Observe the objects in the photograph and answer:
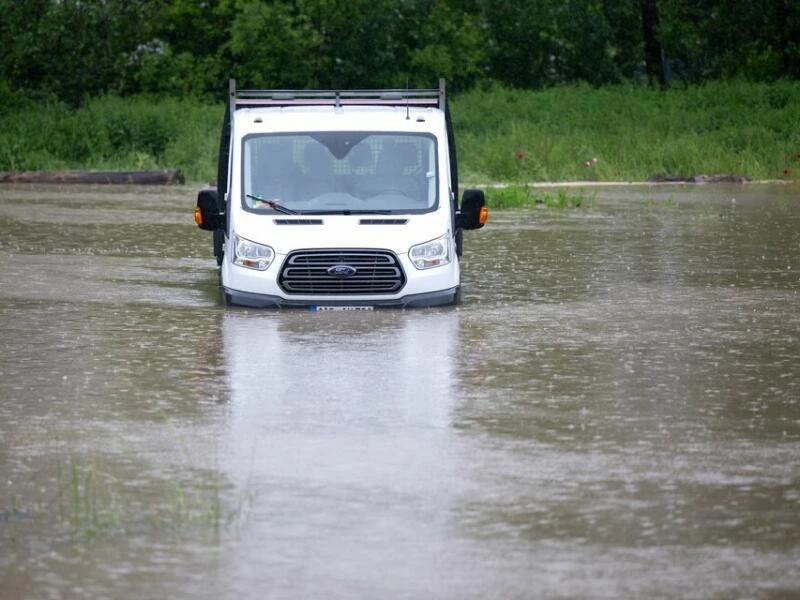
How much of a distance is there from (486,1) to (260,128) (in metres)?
58.9

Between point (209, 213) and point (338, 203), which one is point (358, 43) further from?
point (338, 203)

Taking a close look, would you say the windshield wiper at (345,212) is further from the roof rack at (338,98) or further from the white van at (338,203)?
the roof rack at (338,98)

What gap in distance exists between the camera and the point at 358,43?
6881 cm

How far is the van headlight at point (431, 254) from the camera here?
1745 cm

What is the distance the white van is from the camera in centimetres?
1730

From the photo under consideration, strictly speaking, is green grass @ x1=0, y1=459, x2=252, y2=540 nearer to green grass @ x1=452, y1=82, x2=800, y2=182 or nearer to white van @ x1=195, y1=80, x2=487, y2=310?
white van @ x1=195, y1=80, x2=487, y2=310

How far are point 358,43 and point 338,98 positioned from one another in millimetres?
49958

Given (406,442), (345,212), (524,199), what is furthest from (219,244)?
(524,199)

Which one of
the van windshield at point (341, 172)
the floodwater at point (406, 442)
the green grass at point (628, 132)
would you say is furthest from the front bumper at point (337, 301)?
the green grass at point (628, 132)

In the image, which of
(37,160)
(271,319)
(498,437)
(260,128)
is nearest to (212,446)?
(498,437)

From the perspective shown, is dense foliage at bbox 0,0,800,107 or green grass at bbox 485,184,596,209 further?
dense foliage at bbox 0,0,800,107

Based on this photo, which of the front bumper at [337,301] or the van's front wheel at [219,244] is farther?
the van's front wheel at [219,244]

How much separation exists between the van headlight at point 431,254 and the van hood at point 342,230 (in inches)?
1.8

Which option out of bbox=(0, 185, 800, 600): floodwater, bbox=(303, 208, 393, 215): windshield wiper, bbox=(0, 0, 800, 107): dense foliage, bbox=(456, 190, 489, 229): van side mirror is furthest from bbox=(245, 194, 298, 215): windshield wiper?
bbox=(0, 0, 800, 107): dense foliage
